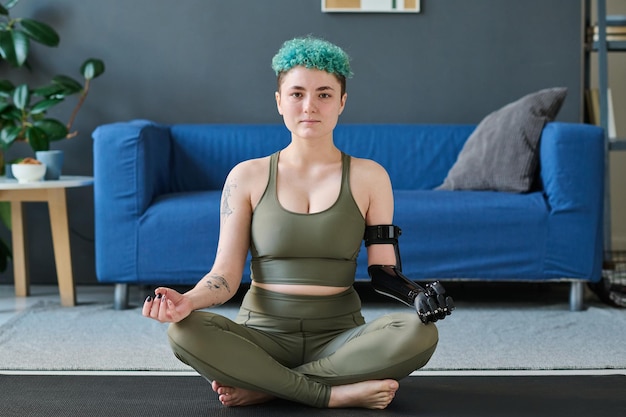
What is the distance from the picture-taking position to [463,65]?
4301 millimetres

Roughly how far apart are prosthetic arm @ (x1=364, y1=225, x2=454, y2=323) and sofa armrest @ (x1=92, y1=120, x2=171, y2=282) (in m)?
1.57

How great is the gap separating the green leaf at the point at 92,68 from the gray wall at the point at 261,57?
0.26 m

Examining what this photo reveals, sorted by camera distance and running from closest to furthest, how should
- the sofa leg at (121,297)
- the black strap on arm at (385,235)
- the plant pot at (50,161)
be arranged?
the black strap on arm at (385,235) → the sofa leg at (121,297) → the plant pot at (50,161)

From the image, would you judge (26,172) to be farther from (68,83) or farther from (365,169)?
(365,169)

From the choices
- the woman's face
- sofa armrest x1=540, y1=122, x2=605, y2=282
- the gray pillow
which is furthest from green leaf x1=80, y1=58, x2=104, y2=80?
the woman's face

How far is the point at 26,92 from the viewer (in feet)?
12.5

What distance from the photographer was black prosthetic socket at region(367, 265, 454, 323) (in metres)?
1.81

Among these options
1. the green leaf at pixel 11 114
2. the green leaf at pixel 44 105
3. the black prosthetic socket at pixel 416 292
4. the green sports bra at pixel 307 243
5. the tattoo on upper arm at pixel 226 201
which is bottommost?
the black prosthetic socket at pixel 416 292

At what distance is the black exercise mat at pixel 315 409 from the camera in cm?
187

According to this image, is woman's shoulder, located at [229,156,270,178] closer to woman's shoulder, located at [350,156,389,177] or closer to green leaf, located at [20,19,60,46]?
woman's shoulder, located at [350,156,389,177]

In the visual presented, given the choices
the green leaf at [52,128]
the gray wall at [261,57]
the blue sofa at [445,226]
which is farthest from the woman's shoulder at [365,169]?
the gray wall at [261,57]

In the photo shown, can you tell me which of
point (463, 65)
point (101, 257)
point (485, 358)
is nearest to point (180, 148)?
point (101, 257)

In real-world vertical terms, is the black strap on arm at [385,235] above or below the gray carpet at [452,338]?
above

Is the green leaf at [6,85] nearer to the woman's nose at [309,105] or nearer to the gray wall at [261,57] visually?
the gray wall at [261,57]
